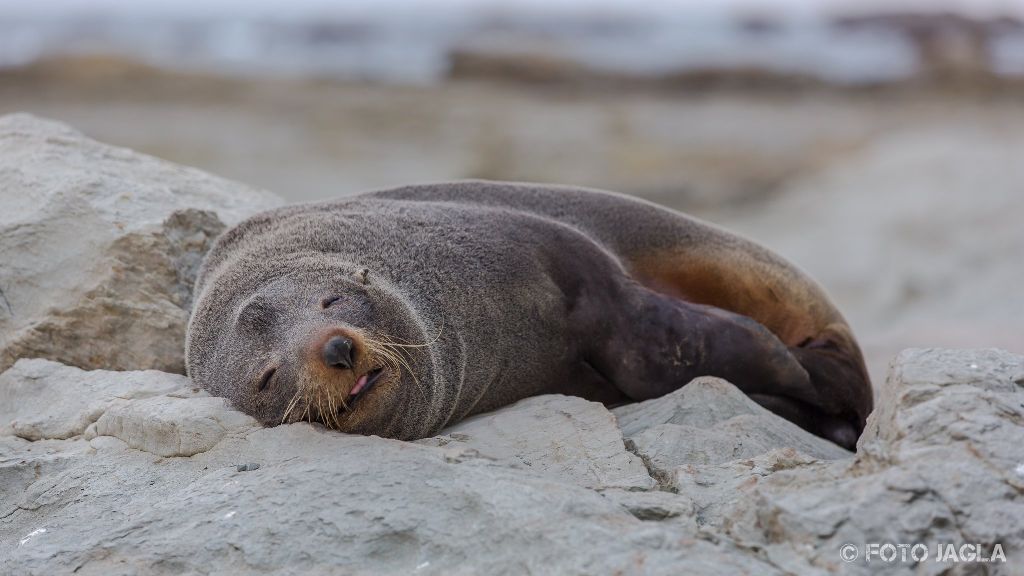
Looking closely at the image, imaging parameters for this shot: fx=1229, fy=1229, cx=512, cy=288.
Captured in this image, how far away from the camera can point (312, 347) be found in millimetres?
4059

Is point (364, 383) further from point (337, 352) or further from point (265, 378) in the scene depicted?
point (265, 378)

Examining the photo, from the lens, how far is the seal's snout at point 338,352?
3.96 meters

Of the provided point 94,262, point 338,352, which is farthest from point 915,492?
point 94,262

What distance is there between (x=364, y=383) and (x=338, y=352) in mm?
238

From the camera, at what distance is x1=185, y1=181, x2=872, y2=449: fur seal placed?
434 centimetres

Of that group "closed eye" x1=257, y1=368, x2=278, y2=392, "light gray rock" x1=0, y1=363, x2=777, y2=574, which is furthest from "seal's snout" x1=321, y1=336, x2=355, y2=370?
"closed eye" x1=257, y1=368, x2=278, y2=392

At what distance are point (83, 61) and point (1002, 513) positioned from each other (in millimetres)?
22323

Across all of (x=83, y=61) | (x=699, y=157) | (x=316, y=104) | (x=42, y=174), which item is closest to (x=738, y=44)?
(x=699, y=157)

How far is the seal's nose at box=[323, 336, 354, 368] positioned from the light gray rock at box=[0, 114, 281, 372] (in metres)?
1.66

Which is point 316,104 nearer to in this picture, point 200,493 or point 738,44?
point 738,44

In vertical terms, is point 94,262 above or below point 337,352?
below

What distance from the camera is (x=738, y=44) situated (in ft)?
84.7

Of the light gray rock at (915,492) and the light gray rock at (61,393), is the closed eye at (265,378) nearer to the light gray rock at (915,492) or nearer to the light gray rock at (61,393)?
the light gray rock at (61,393)

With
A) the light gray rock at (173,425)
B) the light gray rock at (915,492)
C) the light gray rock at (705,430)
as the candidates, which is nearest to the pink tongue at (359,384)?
the light gray rock at (173,425)
